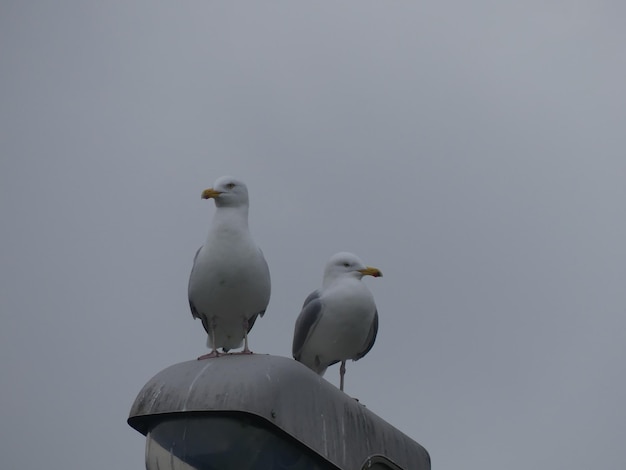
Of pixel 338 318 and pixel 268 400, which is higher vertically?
pixel 268 400

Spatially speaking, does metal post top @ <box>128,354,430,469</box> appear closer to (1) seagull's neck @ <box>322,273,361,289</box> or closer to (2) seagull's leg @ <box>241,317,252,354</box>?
(2) seagull's leg @ <box>241,317,252,354</box>

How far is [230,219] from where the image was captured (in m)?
7.15

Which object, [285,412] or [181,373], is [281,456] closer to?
[285,412]

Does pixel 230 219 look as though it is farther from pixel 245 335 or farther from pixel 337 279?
pixel 337 279

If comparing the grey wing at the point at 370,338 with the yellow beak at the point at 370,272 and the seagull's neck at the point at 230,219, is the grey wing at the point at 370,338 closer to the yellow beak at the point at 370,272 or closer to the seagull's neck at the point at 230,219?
the yellow beak at the point at 370,272

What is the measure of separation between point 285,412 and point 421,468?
1362mm

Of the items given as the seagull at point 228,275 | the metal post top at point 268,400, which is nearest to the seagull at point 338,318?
A: the seagull at point 228,275

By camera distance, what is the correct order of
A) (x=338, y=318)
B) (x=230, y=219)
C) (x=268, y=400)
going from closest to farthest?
(x=268, y=400), (x=230, y=219), (x=338, y=318)

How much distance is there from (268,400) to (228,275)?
2.49 meters

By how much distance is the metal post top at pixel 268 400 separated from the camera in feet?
14.9

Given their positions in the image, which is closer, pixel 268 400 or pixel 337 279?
pixel 268 400

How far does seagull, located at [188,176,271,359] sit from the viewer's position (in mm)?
6945

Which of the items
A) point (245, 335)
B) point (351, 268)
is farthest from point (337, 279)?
point (245, 335)

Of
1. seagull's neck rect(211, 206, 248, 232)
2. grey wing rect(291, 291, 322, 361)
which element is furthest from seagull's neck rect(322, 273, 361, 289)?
seagull's neck rect(211, 206, 248, 232)
